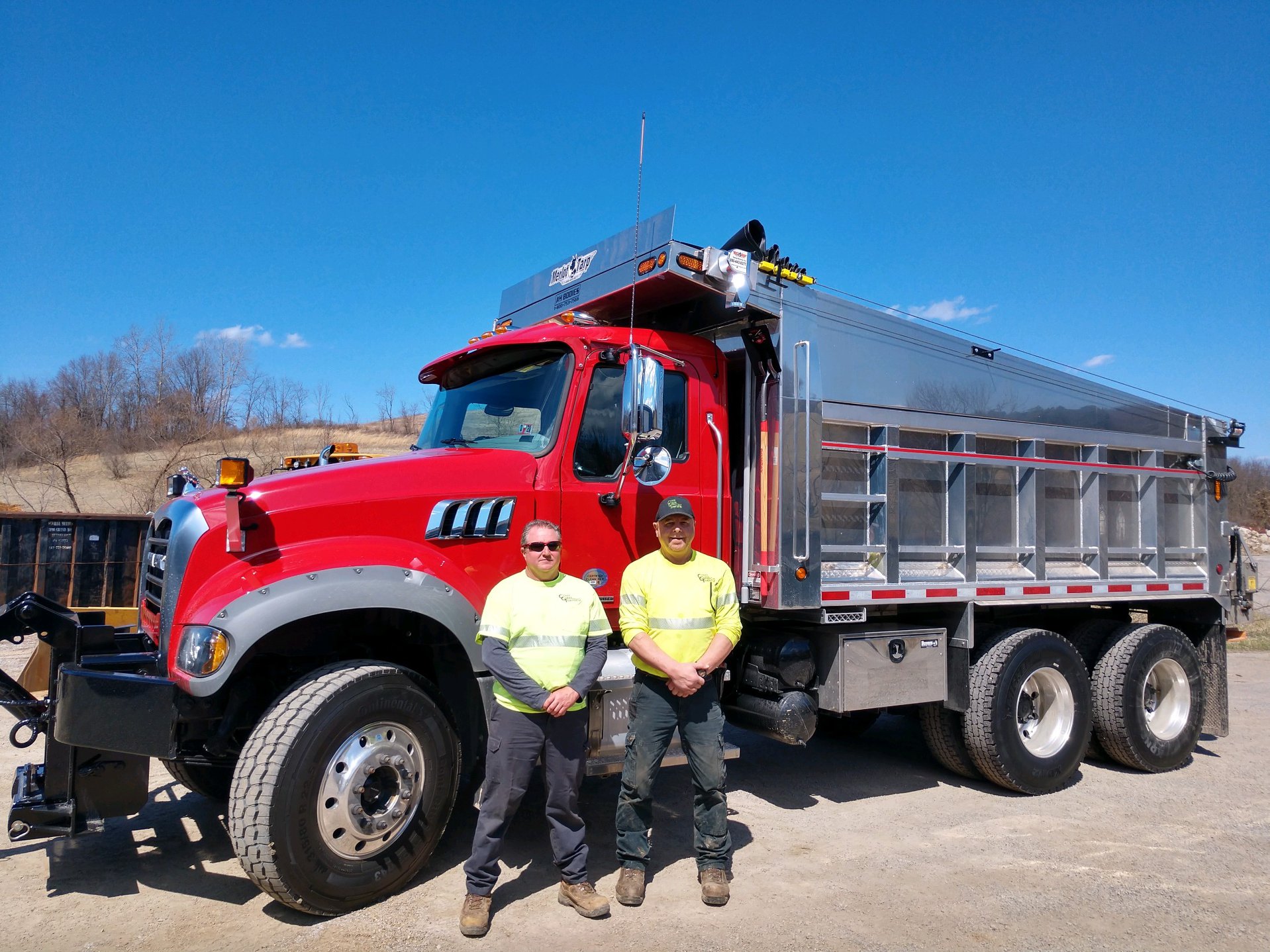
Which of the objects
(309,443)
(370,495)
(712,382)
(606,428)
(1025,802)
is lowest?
(1025,802)

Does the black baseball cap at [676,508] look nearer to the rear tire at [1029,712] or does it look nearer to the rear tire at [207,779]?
the rear tire at [207,779]

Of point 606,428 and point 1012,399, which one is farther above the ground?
point 1012,399

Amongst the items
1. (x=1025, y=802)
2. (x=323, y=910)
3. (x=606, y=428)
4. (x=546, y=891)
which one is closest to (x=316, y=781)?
(x=323, y=910)

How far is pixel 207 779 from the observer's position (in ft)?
16.3

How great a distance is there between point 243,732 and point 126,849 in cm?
120

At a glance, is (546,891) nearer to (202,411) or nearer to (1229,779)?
(1229,779)

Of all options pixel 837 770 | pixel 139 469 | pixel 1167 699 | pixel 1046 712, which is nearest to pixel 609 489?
→ pixel 837 770

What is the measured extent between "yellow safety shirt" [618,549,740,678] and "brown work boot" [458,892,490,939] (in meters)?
Answer: 1.22

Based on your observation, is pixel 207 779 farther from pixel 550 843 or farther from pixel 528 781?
pixel 528 781

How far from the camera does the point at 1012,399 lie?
6.26 metres

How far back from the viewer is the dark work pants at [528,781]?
3.70 meters

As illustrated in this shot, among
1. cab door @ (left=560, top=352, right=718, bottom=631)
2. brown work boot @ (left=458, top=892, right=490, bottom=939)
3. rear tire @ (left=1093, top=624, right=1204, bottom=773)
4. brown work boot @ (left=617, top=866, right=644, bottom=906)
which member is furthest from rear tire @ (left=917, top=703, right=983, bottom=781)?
brown work boot @ (left=458, top=892, right=490, bottom=939)

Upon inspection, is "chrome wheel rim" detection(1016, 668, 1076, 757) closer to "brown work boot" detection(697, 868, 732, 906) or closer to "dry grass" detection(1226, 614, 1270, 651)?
"brown work boot" detection(697, 868, 732, 906)

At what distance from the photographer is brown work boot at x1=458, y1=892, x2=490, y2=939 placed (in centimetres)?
359
